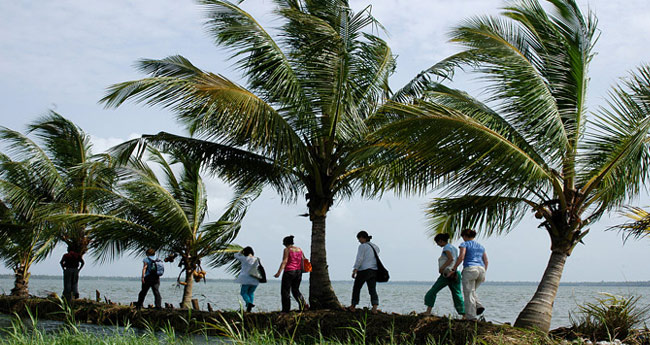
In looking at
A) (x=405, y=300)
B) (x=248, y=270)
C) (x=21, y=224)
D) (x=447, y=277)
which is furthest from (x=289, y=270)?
(x=405, y=300)

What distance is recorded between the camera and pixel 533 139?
1095 cm

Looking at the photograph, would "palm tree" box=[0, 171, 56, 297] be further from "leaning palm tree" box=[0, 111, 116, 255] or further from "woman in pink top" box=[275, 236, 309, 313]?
"woman in pink top" box=[275, 236, 309, 313]

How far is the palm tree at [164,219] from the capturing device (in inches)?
618

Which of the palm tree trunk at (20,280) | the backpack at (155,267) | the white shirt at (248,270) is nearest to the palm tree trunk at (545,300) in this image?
the white shirt at (248,270)

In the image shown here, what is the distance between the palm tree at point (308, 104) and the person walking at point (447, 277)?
2493mm

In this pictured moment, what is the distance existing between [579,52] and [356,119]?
4322 mm

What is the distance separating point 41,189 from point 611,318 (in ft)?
54.3

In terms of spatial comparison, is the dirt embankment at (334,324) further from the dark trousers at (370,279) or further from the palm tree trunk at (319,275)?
the palm tree trunk at (319,275)

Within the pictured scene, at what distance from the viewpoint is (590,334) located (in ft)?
34.1

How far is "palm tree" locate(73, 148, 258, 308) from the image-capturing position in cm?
1570

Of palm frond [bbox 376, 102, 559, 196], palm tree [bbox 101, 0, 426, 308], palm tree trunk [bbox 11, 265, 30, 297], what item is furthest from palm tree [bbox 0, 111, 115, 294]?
palm frond [bbox 376, 102, 559, 196]

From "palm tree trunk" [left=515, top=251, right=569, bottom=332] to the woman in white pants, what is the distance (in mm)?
745

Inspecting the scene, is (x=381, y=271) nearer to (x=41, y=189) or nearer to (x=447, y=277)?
(x=447, y=277)

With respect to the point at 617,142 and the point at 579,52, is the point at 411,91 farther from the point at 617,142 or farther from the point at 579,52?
the point at 617,142
